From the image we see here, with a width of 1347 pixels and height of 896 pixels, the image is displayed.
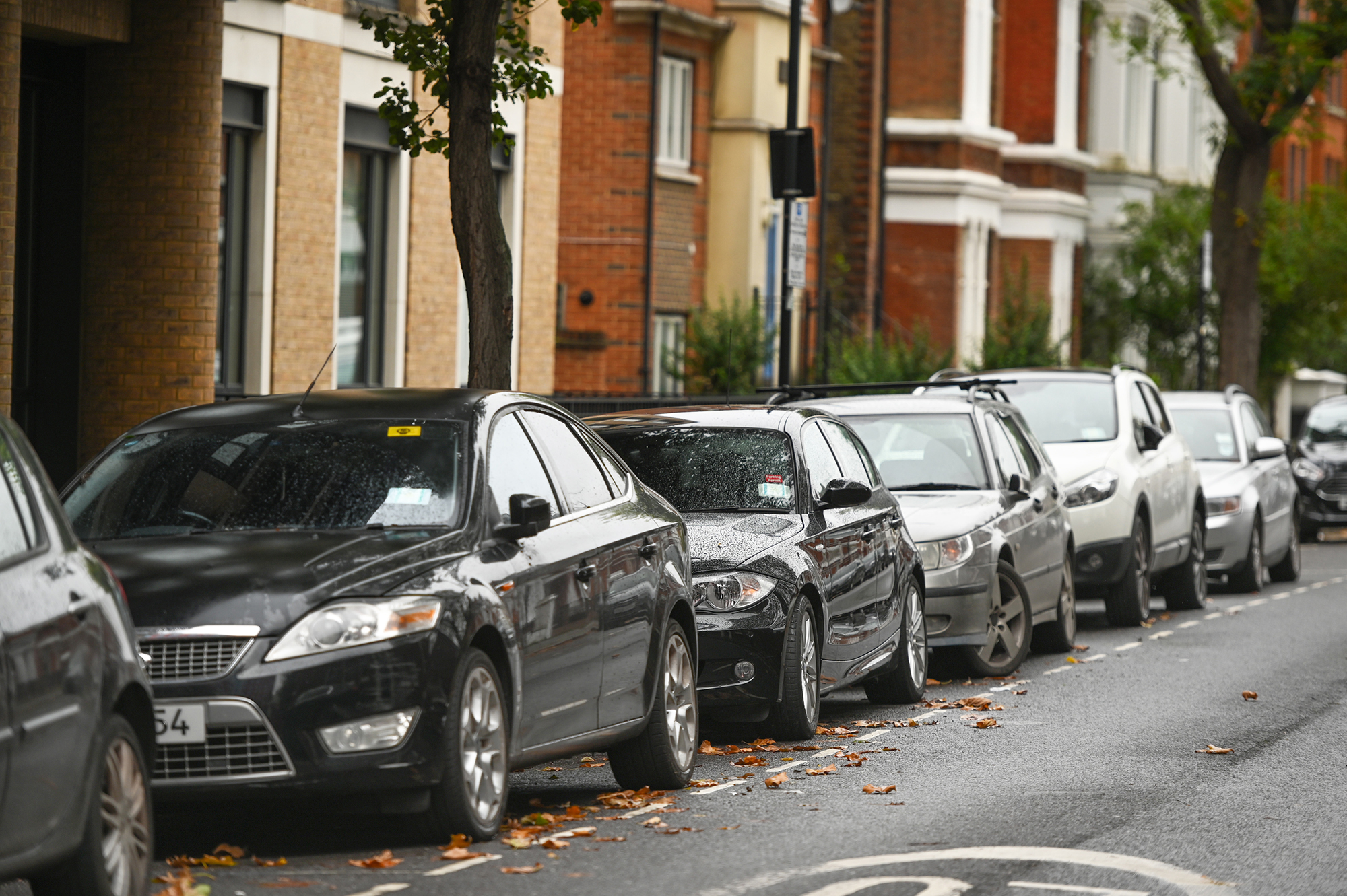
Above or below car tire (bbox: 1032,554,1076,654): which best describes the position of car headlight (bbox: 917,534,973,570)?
above

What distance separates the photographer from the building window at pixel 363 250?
20250 mm

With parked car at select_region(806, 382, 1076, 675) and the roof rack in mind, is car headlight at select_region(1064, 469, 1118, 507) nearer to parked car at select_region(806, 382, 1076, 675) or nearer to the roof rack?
the roof rack

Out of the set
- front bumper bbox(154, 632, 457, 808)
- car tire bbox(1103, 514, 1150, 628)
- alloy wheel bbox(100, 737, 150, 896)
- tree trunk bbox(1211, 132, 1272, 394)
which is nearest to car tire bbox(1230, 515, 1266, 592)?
car tire bbox(1103, 514, 1150, 628)

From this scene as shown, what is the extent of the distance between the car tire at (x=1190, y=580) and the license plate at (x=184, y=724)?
13106mm

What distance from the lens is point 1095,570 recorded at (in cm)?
1706

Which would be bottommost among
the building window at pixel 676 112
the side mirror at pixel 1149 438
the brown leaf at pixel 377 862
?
the brown leaf at pixel 377 862

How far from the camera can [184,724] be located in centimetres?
715

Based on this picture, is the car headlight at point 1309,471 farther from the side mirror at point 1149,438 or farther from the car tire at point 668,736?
the car tire at point 668,736

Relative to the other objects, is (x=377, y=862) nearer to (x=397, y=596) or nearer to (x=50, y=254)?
(x=397, y=596)

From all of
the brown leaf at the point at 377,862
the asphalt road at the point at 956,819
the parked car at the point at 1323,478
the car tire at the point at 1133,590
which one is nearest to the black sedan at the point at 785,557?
the asphalt road at the point at 956,819

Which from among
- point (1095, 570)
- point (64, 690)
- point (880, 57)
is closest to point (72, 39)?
point (1095, 570)

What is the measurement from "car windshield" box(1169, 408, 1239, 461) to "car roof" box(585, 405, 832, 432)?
428 inches

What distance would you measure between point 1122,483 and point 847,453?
5313 millimetres

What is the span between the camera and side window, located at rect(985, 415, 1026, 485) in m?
14.6
